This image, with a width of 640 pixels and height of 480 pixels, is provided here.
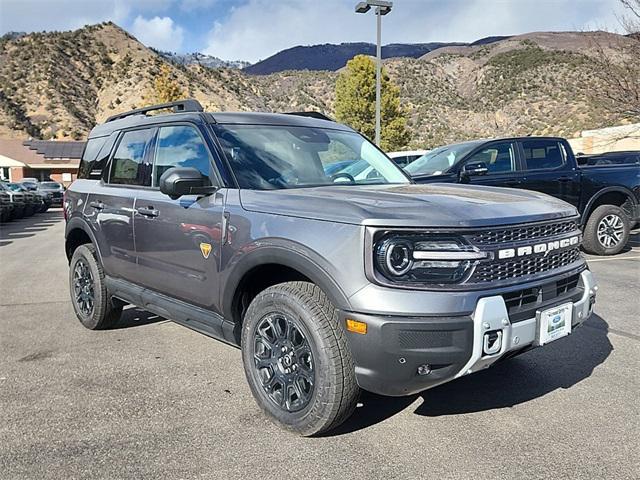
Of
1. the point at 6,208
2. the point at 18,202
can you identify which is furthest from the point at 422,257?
the point at 18,202

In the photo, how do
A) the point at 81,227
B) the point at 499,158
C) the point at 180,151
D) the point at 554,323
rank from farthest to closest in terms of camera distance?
1. the point at 499,158
2. the point at 81,227
3. the point at 180,151
4. the point at 554,323

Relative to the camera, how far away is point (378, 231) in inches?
105

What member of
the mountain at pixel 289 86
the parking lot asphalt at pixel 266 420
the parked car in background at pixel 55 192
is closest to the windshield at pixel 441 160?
the parking lot asphalt at pixel 266 420

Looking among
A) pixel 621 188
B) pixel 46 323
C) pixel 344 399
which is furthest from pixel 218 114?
pixel 621 188

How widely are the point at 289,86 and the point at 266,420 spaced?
2841 inches

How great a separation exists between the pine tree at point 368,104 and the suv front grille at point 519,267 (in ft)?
103

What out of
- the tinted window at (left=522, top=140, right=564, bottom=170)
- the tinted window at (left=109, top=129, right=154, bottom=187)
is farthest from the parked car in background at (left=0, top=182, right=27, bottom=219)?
the tinted window at (left=522, top=140, right=564, bottom=170)

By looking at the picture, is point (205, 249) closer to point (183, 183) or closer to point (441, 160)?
point (183, 183)

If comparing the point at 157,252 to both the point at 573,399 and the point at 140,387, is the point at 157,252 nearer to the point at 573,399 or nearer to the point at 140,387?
the point at 140,387

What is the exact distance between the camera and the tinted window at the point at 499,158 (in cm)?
871

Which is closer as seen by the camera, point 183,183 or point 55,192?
point 183,183

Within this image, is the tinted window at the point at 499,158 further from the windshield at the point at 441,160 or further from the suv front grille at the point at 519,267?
the suv front grille at the point at 519,267

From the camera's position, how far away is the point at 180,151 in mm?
4066

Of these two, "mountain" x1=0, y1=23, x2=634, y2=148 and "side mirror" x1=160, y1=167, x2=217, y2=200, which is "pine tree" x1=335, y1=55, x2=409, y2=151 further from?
"side mirror" x1=160, y1=167, x2=217, y2=200
